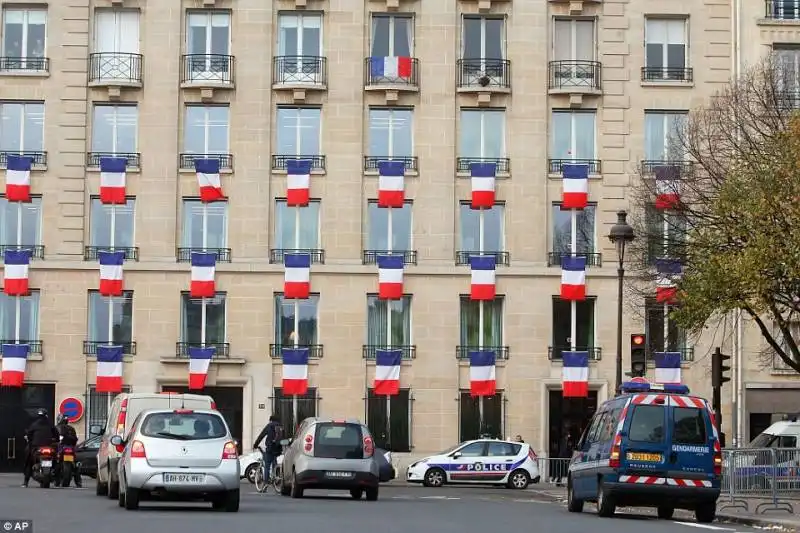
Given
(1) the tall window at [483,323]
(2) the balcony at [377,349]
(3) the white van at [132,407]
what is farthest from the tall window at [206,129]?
(3) the white van at [132,407]

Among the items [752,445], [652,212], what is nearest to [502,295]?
[652,212]

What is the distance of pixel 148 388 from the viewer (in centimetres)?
5353

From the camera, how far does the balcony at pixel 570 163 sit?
54781 mm

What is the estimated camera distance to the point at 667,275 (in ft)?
154

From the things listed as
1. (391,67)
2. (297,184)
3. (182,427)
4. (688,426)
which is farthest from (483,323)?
(182,427)

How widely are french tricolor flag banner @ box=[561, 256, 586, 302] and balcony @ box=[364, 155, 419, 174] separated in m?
5.65

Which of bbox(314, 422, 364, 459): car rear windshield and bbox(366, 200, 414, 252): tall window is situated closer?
bbox(314, 422, 364, 459): car rear windshield

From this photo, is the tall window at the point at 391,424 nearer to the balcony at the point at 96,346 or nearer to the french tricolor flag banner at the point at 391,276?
the french tricolor flag banner at the point at 391,276

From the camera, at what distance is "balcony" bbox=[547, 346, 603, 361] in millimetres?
54281

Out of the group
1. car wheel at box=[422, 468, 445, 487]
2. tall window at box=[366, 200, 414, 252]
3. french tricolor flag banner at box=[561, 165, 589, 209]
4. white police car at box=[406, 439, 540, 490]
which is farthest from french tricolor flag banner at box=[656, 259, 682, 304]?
tall window at box=[366, 200, 414, 252]

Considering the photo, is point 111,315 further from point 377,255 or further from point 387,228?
point 387,228

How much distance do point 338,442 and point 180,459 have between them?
26.5 ft

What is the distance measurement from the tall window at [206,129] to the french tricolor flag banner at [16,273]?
6163 millimetres

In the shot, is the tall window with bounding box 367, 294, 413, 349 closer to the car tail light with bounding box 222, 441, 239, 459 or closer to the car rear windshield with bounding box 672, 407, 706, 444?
the car rear windshield with bounding box 672, 407, 706, 444
